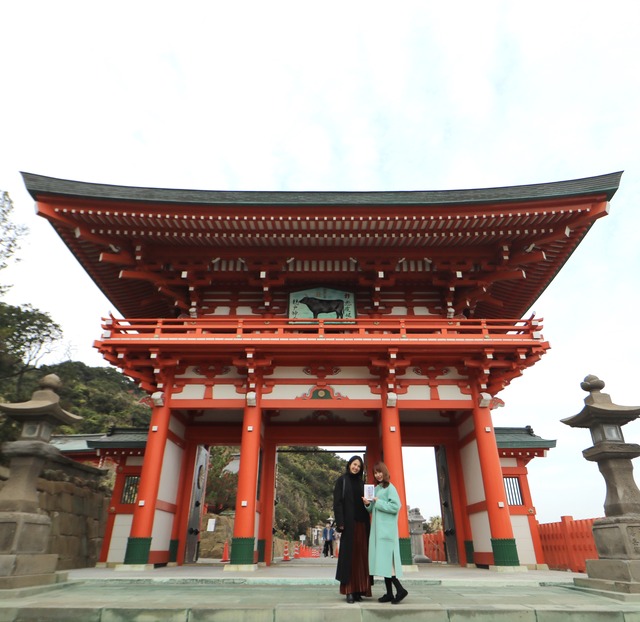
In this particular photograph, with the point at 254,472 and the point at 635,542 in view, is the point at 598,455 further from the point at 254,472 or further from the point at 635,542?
the point at 254,472

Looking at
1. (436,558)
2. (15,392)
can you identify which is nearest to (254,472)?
(15,392)

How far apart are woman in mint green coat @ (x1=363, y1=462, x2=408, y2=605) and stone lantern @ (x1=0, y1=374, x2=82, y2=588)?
4.98 m

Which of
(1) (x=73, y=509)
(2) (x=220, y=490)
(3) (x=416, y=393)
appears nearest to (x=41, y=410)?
(1) (x=73, y=509)

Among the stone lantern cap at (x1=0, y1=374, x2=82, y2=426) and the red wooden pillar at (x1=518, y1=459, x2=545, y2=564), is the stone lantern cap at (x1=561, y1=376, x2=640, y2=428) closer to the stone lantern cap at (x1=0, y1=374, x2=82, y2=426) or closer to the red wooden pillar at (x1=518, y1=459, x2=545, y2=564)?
the red wooden pillar at (x1=518, y1=459, x2=545, y2=564)

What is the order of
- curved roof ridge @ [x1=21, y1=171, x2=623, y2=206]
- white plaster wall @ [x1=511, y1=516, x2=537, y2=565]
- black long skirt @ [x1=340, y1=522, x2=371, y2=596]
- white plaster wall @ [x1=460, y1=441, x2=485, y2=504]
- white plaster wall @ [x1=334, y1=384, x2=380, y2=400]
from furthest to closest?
white plaster wall @ [x1=511, y1=516, x2=537, y2=565] → white plaster wall @ [x1=334, y1=384, x2=380, y2=400] → white plaster wall @ [x1=460, y1=441, x2=485, y2=504] → curved roof ridge @ [x1=21, y1=171, x2=623, y2=206] → black long skirt @ [x1=340, y1=522, x2=371, y2=596]

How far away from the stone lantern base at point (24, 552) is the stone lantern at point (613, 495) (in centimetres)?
847

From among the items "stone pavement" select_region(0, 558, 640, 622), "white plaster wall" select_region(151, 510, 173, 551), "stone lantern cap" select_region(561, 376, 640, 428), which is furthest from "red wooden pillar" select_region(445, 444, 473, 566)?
"white plaster wall" select_region(151, 510, 173, 551)

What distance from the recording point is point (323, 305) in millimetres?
12383

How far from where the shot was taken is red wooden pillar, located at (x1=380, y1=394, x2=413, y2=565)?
9578mm

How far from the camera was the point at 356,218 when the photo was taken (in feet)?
34.9

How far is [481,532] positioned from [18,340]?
14.5m

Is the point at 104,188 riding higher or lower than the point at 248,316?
higher

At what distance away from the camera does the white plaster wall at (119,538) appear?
11.5 m

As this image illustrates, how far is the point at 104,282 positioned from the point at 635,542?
14.1 metres
